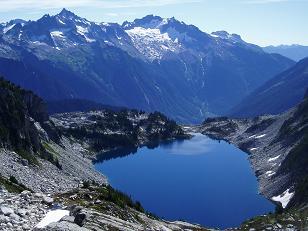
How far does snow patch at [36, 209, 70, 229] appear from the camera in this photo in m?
38.7

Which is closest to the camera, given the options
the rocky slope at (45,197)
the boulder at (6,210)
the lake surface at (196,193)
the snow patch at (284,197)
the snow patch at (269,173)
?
the boulder at (6,210)

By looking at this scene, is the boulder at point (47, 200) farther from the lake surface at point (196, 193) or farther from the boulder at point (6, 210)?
the lake surface at point (196, 193)

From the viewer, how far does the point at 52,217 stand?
4122 centimetres

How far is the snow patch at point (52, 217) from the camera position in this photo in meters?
38.7

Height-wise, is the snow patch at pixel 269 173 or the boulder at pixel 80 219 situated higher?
the snow patch at pixel 269 173

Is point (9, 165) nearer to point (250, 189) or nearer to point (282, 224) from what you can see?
point (282, 224)

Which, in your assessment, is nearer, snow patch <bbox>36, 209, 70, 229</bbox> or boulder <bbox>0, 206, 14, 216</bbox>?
boulder <bbox>0, 206, 14, 216</bbox>

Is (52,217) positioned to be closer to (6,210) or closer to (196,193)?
(6,210)

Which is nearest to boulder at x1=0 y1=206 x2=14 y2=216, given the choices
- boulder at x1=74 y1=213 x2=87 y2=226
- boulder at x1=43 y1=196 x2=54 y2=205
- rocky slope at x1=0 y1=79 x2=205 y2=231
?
rocky slope at x1=0 y1=79 x2=205 y2=231

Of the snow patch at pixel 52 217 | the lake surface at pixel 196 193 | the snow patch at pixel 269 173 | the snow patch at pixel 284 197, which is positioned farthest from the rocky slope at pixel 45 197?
the snow patch at pixel 269 173

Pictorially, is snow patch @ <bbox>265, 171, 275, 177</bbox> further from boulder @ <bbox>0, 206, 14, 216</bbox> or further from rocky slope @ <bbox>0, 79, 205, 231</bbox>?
boulder @ <bbox>0, 206, 14, 216</bbox>

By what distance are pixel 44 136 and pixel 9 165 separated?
71.5m

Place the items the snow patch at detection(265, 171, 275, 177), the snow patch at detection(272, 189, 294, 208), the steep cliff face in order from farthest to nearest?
the snow patch at detection(265, 171, 275, 177) → the snow patch at detection(272, 189, 294, 208) → the steep cliff face

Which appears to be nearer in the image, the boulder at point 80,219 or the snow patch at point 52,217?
the snow patch at point 52,217
